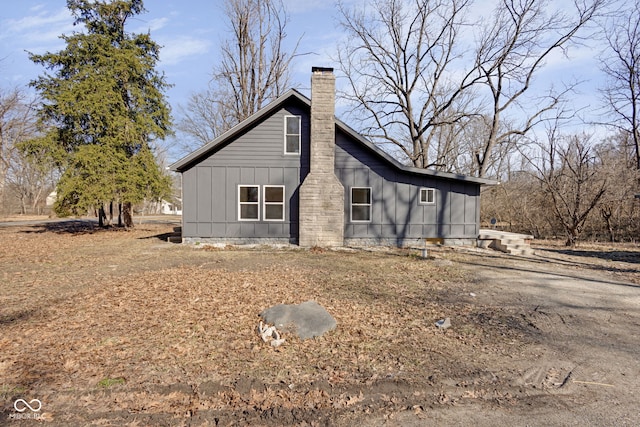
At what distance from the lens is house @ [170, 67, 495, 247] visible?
532 inches

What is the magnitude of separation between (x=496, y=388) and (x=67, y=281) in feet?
28.2

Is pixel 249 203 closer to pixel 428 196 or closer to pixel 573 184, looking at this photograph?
pixel 428 196

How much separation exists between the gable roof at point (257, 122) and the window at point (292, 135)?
0.70 metres

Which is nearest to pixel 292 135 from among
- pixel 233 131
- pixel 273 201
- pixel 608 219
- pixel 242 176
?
pixel 233 131

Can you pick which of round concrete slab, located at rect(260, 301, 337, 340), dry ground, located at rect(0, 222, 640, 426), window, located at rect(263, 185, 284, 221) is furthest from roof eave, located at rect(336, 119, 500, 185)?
round concrete slab, located at rect(260, 301, 337, 340)

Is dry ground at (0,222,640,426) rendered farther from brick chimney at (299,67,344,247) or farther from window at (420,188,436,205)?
window at (420,188,436,205)

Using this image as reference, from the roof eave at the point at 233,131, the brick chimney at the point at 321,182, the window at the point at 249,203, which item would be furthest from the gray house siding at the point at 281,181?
the brick chimney at the point at 321,182

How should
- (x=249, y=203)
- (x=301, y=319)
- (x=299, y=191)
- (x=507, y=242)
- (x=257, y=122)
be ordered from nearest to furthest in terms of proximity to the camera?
(x=301, y=319) → (x=299, y=191) → (x=507, y=242) → (x=257, y=122) → (x=249, y=203)

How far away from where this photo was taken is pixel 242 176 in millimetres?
13719

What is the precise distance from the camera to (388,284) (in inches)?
293

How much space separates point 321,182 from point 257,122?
Result: 375cm

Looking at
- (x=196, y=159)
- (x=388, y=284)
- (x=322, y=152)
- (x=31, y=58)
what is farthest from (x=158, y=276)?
(x=31, y=58)

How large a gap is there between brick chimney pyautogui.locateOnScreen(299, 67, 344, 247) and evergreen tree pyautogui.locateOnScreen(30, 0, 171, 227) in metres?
10.7

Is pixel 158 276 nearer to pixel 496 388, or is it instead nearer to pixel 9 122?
pixel 496 388
